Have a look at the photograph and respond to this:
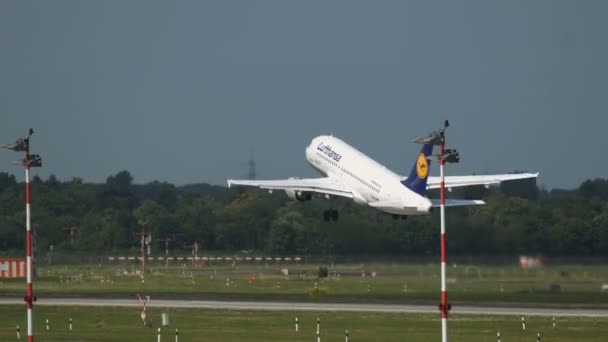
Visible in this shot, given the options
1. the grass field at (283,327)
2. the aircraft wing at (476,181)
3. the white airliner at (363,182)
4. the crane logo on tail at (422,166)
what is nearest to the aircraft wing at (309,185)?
the white airliner at (363,182)

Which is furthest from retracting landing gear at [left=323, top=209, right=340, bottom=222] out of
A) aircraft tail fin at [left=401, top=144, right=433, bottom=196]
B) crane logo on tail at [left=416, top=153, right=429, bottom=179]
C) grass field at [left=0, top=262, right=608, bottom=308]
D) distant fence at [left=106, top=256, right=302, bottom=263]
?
crane logo on tail at [left=416, top=153, right=429, bottom=179]

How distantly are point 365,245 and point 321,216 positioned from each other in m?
15.5

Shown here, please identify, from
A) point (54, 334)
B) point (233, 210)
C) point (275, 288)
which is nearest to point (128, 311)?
point (54, 334)

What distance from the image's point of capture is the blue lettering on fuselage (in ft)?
449

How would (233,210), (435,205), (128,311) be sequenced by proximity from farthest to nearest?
(233,210) → (435,205) → (128,311)

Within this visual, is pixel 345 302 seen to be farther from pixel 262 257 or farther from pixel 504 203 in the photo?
pixel 262 257

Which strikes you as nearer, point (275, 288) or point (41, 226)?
point (275, 288)

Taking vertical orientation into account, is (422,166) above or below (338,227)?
above

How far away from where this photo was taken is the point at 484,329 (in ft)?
294

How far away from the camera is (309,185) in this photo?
137750 millimetres

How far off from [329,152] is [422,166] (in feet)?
108

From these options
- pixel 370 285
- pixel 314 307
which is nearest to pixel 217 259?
pixel 370 285

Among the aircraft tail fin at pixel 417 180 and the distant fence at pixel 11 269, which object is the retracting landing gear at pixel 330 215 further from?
the distant fence at pixel 11 269

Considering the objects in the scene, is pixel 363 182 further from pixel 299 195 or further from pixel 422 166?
pixel 422 166
